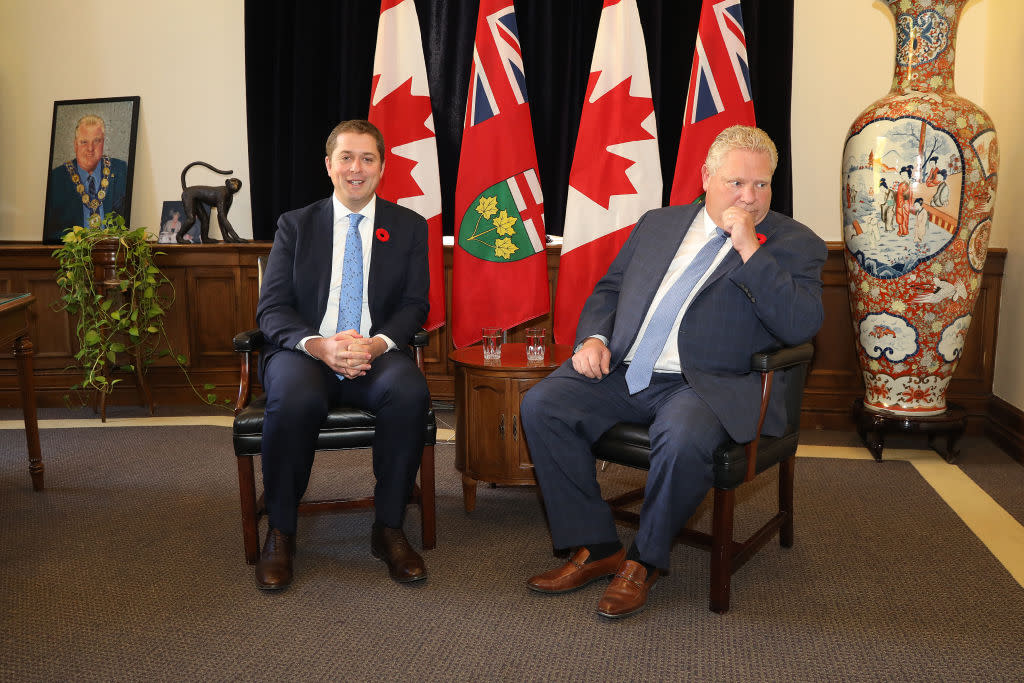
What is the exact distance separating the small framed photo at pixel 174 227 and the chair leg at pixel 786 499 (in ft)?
11.1

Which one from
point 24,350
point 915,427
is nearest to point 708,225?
point 915,427

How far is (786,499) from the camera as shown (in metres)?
2.51

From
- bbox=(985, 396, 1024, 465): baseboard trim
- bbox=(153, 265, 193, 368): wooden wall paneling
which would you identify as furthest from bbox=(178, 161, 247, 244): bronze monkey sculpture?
bbox=(985, 396, 1024, 465): baseboard trim

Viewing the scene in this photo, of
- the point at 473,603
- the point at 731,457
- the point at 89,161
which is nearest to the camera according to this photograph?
the point at 731,457

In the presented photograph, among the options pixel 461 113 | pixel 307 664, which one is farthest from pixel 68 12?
pixel 307 664

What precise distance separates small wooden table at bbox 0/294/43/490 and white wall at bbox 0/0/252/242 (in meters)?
1.89

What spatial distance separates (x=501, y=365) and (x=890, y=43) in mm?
2943

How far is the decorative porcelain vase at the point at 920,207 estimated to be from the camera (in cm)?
325

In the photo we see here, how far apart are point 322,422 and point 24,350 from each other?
1.43m

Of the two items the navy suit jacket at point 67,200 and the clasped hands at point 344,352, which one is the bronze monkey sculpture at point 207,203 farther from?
the clasped hands at point 344,352

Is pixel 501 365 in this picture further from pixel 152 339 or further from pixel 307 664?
pixel 152 339

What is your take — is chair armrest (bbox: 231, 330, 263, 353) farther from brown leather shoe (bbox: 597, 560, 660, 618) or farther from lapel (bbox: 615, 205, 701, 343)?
brown leather shoe (bbox: 597, 560, 660, 618)

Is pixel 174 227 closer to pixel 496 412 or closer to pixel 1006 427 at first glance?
pixel 496 412

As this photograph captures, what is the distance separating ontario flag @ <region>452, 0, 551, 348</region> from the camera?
3.67m
